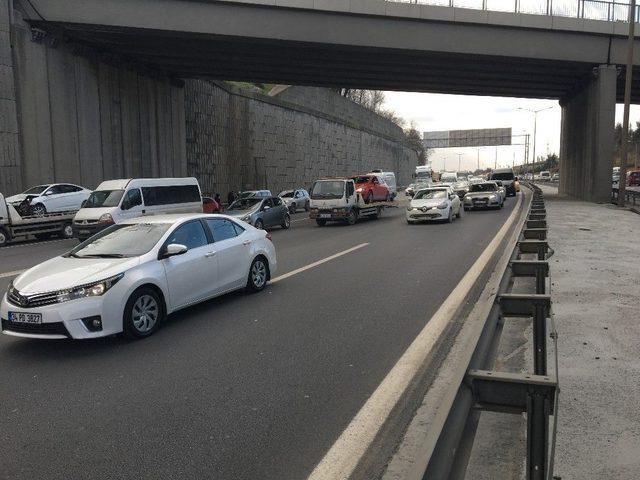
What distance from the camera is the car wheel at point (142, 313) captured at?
20.3ft

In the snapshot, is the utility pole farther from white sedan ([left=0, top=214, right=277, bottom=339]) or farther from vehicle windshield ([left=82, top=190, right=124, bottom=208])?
white sedan ([left=0, top=214, right=277, bottom=339])

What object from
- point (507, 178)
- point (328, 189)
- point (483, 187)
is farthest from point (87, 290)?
point (507, 178)

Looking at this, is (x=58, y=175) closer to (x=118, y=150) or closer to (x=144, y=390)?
(x=118, y=150)

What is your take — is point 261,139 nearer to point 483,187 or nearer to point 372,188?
point 372,188

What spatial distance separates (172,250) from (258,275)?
247 cm

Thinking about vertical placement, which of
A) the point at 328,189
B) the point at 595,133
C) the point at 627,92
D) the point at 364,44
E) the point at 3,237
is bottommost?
the point at 3,237

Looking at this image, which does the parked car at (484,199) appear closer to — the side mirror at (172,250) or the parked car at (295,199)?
the parked car at (295,199)

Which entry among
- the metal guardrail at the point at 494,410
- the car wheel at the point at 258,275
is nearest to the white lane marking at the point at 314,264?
the car wheel at the point at 258,275

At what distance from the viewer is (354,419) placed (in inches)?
164

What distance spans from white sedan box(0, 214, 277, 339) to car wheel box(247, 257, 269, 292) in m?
0.02

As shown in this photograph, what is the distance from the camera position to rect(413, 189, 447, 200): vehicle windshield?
74.6ft

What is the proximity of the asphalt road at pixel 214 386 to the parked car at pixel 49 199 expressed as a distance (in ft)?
49.6

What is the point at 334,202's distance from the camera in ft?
75.0

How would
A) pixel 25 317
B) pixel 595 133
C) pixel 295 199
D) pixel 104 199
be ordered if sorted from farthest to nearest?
1. pixel 295 199
2. pixel 595 133
3. pixel 104 199
4. pixel 25 317
